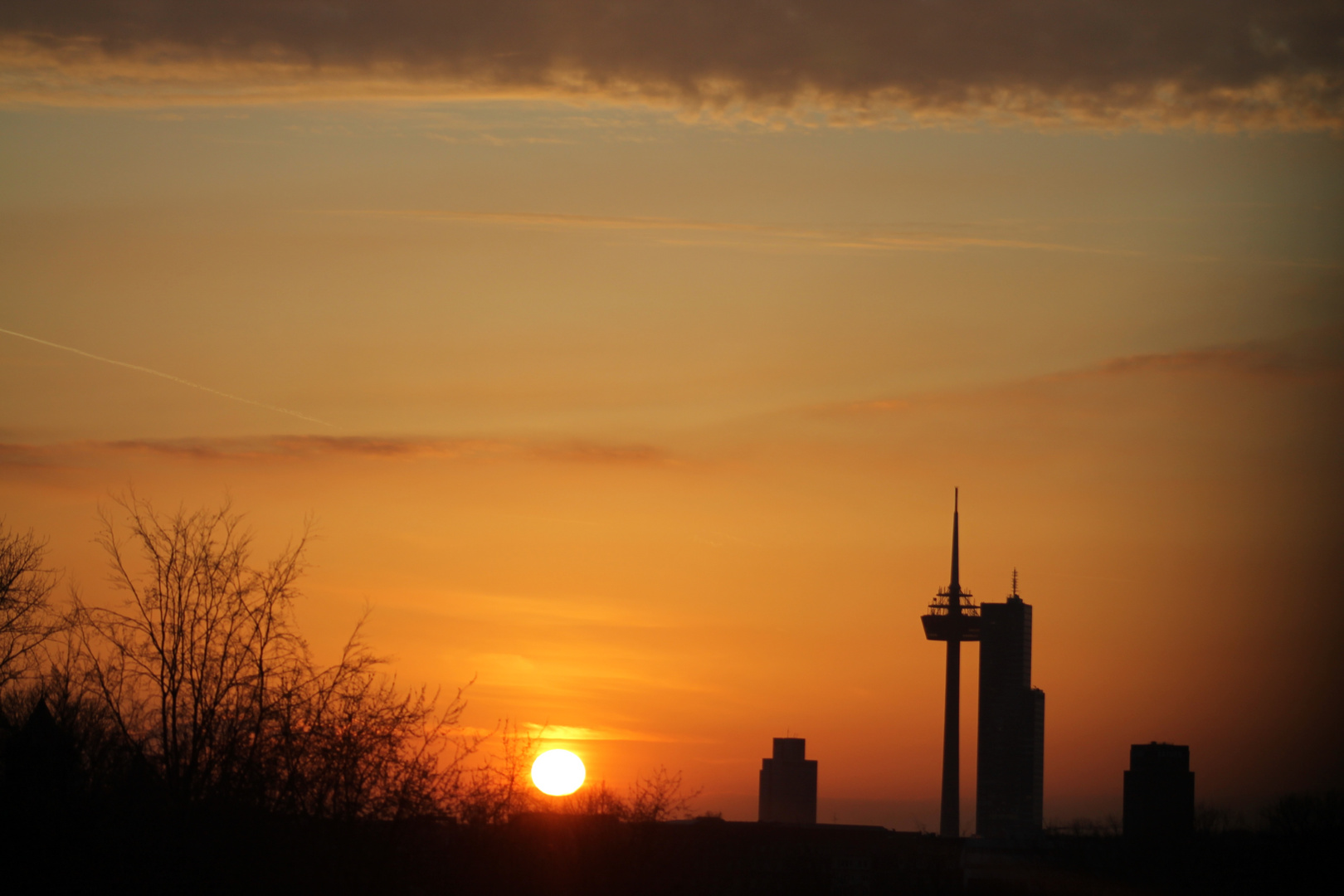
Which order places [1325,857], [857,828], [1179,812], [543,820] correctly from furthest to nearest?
[857,828] < [1179,812] < [1325,857] < [543,820]

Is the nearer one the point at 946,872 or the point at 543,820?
the point at 543,820

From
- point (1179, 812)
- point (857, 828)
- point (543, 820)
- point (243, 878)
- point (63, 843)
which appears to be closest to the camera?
point (243, 878)

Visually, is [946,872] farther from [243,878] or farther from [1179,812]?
[243,878]

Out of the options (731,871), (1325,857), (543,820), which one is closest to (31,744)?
(543,820)

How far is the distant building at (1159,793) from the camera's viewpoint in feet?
302

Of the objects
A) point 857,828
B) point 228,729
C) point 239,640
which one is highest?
point 239,640

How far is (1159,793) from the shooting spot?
12356 centimetres

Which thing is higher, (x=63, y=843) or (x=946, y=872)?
(x=63, y=843)

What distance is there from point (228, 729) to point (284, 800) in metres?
2.36

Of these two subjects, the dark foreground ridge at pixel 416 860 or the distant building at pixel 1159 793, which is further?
the distant building at pixel 1159 793

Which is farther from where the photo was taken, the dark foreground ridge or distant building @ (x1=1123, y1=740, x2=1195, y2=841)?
distant building @ (x1=1123, y1=740, x2=1195, y2=841)

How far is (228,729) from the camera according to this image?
18750 millimetres

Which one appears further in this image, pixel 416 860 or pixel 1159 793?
pixel 1159 793

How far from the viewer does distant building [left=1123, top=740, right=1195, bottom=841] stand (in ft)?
302
